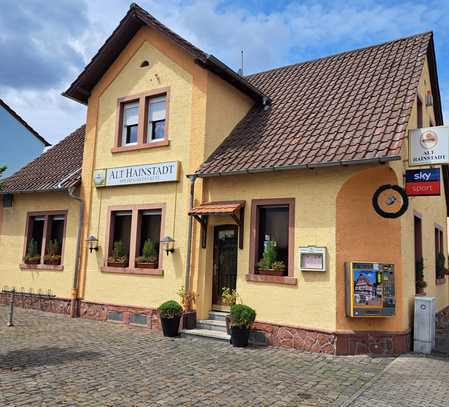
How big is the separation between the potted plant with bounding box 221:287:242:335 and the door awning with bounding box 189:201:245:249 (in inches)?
43.2

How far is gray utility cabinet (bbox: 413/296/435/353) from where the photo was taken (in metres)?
9.22

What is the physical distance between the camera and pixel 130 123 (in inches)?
514

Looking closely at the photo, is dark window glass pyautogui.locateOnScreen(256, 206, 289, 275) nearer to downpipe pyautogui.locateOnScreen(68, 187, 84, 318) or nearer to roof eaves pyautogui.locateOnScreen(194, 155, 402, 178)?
roof eaves pyautogui.locateOnScreen(194, 155, 402, 178)

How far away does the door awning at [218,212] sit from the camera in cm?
1030

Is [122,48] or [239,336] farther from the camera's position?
[122,48]

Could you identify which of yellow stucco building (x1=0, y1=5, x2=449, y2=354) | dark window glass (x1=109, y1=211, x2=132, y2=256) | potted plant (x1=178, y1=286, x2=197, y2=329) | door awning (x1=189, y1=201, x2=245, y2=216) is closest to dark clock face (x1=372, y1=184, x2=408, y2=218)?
yellow stucco building (x1=0, y1=5, x2=449, y2=354)

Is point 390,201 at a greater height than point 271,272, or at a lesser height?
greater

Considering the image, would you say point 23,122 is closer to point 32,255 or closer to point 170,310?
point 32,255

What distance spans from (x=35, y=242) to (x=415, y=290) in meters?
11.3

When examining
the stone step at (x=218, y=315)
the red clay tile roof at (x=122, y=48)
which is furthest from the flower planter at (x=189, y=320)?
the red clay tile roof at (x=122, y=48)

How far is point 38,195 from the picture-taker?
583 inches

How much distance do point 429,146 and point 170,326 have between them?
6.70m

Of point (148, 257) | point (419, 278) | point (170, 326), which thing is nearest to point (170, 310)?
point (170, 326)

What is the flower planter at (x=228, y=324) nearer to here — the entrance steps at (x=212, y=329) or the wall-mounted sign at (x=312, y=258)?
the entrance steps at (x=212, y=329)
